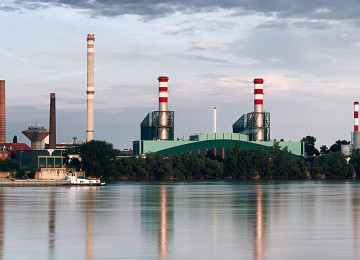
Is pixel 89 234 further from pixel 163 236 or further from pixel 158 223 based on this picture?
pixel 158 223

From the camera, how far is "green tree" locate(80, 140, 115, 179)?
17850 cm

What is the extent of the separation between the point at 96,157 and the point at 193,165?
22592 mm

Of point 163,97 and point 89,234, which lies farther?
point 163,97

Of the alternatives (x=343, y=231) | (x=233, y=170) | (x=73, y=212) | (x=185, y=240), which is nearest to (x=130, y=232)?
(x=185, y=240)

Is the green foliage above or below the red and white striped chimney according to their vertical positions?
below

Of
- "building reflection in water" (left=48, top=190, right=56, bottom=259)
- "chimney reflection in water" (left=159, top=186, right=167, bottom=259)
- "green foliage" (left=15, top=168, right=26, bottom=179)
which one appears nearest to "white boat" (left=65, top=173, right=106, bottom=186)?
"green foliage" (left=15, top=168, right=26, bottom=179)

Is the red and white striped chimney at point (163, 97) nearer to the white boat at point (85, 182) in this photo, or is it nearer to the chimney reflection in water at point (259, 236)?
the white boat at point (85, 182)

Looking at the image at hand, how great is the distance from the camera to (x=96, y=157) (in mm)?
179000

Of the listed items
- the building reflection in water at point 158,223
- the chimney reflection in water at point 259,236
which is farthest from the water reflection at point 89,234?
the chimney reflection in water at point 259,236

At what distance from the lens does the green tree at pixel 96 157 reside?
178 m

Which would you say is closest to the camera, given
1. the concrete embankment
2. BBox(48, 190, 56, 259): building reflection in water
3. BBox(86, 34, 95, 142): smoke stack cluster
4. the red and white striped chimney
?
BBox(48, 190, 56, 259): building reflection in water

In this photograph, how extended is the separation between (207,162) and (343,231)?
5735 inches

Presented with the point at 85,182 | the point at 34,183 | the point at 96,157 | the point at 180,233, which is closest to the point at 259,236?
the point at 180,233

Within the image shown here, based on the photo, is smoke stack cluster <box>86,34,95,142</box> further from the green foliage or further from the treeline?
the green foliage
